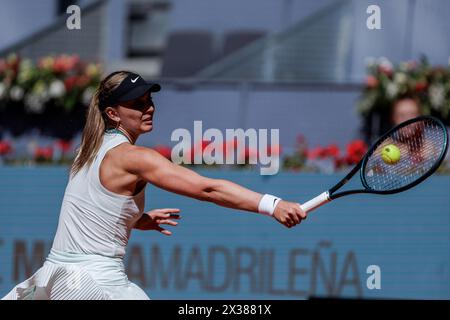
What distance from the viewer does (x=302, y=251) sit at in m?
7.18

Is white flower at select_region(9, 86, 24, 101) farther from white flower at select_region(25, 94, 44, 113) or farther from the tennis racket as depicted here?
the tennis racket

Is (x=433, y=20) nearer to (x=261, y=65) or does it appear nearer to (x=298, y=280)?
(x=261, y=65)

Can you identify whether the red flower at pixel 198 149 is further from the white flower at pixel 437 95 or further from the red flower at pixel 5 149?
the white flower at pixel 437 95

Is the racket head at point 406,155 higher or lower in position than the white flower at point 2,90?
lower

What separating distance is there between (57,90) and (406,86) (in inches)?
109

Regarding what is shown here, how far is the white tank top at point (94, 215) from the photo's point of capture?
4172mm

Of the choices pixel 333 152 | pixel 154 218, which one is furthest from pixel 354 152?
pixel 154 218

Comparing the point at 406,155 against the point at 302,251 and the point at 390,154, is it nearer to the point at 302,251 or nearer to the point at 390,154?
the point at 390,154

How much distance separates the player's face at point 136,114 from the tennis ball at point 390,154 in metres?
1.21

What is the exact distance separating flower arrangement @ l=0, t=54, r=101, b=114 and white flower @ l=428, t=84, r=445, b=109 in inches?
104

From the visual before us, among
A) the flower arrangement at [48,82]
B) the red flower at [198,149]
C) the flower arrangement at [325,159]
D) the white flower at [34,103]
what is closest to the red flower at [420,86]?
the flower arrangement at [325,159]

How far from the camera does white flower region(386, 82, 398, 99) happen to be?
799 centimetres

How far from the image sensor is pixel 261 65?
8.47 m

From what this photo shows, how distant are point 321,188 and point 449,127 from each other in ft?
5.13
